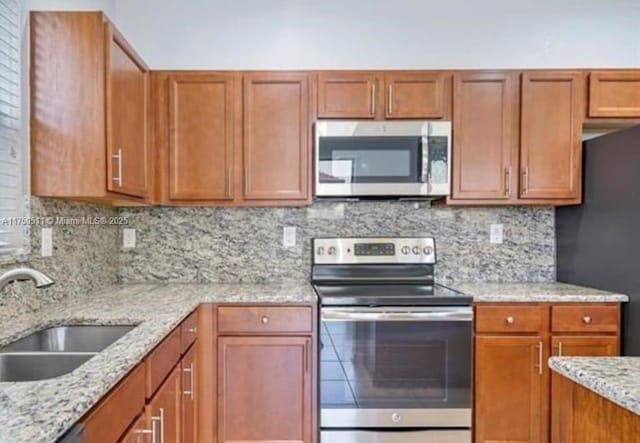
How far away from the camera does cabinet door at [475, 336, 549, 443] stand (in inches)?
89.7

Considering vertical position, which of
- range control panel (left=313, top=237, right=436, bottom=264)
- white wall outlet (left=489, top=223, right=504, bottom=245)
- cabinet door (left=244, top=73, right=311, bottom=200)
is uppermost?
cabinet door (left=244, top=73, right=311, bottom=200)

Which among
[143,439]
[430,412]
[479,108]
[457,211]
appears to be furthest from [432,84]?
[143,439]

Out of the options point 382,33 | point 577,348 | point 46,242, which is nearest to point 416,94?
point 382,33

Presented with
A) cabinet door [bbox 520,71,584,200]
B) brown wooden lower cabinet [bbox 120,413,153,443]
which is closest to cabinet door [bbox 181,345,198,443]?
brown wooden lower cabinet [bbox 120,413,153,443]

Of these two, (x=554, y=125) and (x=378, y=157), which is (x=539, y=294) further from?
(x=378, y=157)

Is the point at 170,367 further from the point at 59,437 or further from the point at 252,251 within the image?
the point at 252,251

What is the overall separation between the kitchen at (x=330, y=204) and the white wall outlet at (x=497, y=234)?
2 cm

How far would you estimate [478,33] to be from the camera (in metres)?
2.79

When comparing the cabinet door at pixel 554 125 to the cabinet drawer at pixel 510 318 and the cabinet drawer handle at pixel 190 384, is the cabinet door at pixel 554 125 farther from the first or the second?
the cabinet drawer handle at pixel 190 384

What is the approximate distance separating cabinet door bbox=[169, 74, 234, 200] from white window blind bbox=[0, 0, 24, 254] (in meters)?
0.82

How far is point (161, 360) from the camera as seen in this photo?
5.02 ft

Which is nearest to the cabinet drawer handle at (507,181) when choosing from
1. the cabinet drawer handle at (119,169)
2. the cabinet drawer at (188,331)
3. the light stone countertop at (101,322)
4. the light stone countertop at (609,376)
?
the light stone countertop at (101,322)

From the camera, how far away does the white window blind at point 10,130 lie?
5.55 feet

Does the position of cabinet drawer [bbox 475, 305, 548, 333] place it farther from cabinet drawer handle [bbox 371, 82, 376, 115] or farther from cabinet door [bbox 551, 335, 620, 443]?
cabinet drawer handle [bbox 371, 82, 376, 115]
